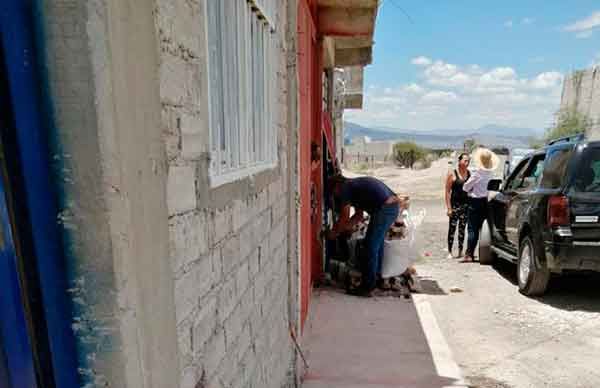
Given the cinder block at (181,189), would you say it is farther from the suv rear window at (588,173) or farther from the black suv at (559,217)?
the suv rear window at (588,173)

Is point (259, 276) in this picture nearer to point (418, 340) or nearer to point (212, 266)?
point (212, 266)

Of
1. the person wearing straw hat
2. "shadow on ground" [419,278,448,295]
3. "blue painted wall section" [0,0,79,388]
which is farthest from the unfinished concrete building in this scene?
the person wearing straw hat

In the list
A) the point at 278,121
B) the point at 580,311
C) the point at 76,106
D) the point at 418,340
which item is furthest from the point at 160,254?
the point at 580,311

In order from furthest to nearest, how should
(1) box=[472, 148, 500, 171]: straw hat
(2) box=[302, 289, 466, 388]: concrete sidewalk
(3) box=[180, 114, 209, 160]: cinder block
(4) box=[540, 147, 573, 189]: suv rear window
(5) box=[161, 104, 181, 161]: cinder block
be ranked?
(1) box=[472, 148, 500, 171]: straw hat, (4) box=[540, 147, 573, 189]: suv rear window, (2) box=[302, 289, 466, 388]: concrete sidewalk, (3) box=[180, 114, 209, 160]: cinder block, (5) box=[161, 104, 181, 161]: cinder block

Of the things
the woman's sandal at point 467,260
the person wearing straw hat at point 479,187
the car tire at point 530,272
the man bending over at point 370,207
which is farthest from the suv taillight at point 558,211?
the woman's sandal at point 467,260

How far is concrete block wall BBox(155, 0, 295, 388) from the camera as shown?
3.39 ft

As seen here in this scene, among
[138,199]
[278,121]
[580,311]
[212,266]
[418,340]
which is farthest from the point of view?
[580,311]

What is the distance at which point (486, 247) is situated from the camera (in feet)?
21.7

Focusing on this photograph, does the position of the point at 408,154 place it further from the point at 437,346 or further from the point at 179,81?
the point at 179,81

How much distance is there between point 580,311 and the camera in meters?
4.52

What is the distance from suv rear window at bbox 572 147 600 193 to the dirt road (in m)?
1.43

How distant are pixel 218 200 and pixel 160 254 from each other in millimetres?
455

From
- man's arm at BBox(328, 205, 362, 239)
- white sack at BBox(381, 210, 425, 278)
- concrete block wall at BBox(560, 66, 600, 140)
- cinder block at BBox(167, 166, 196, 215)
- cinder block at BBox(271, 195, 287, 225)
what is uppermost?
concrete block wall at BBox(560, 66, 600, 140)

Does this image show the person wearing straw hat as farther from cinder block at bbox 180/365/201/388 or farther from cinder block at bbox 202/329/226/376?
cinder block at bbox 180/365/201/388
